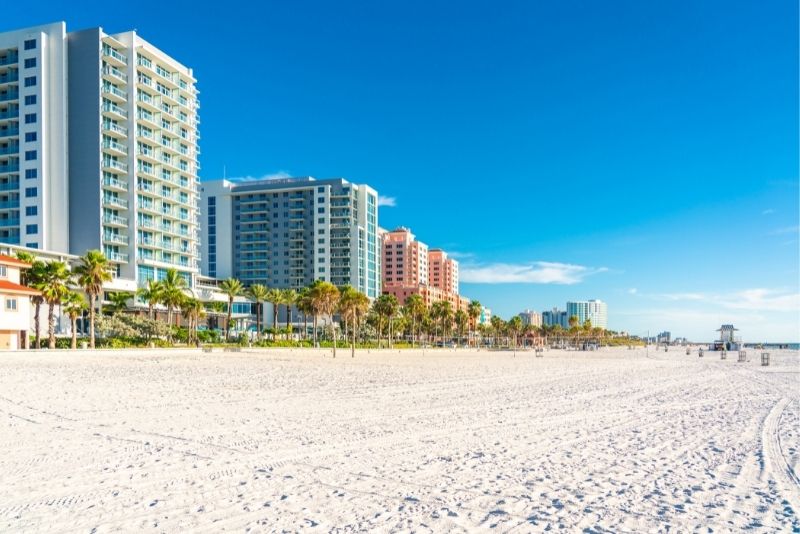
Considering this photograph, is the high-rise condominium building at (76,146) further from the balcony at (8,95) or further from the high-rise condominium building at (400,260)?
the high-rise condominium building at (400,260)

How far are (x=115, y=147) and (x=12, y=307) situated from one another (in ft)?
128

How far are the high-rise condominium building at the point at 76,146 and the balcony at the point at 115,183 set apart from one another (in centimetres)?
17

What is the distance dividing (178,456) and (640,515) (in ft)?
25.0

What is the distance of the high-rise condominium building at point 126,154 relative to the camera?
75.1 metres

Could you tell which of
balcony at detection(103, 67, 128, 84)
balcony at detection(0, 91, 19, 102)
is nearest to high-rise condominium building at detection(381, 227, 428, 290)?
balcony at detection(103, 67, 128, 84)

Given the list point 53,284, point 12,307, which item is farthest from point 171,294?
point 12,307

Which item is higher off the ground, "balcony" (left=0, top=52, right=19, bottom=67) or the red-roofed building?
"balcony" (left=0, top=52, right=19, bottom=67)

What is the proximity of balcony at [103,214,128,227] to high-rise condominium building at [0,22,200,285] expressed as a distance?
142 millimetres

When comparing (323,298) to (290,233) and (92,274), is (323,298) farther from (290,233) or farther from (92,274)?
(290,233)

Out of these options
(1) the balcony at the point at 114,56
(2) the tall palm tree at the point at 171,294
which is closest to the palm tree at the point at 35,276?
(2) the tall palm tree at the point at 171,294

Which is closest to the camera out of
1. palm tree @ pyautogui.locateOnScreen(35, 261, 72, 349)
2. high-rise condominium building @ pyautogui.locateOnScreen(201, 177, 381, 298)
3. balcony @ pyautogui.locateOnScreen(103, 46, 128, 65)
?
palm tree @ pyautogui.locateOnScreen(35, 261, 72, 349)

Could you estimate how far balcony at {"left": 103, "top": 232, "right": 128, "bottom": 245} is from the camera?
245 ft

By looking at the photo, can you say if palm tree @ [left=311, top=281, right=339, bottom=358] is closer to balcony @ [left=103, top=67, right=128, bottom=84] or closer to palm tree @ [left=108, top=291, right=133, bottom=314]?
palm tree @ [left=108, top=291, right=133, bottom=314]

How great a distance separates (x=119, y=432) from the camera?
13.0 meters
